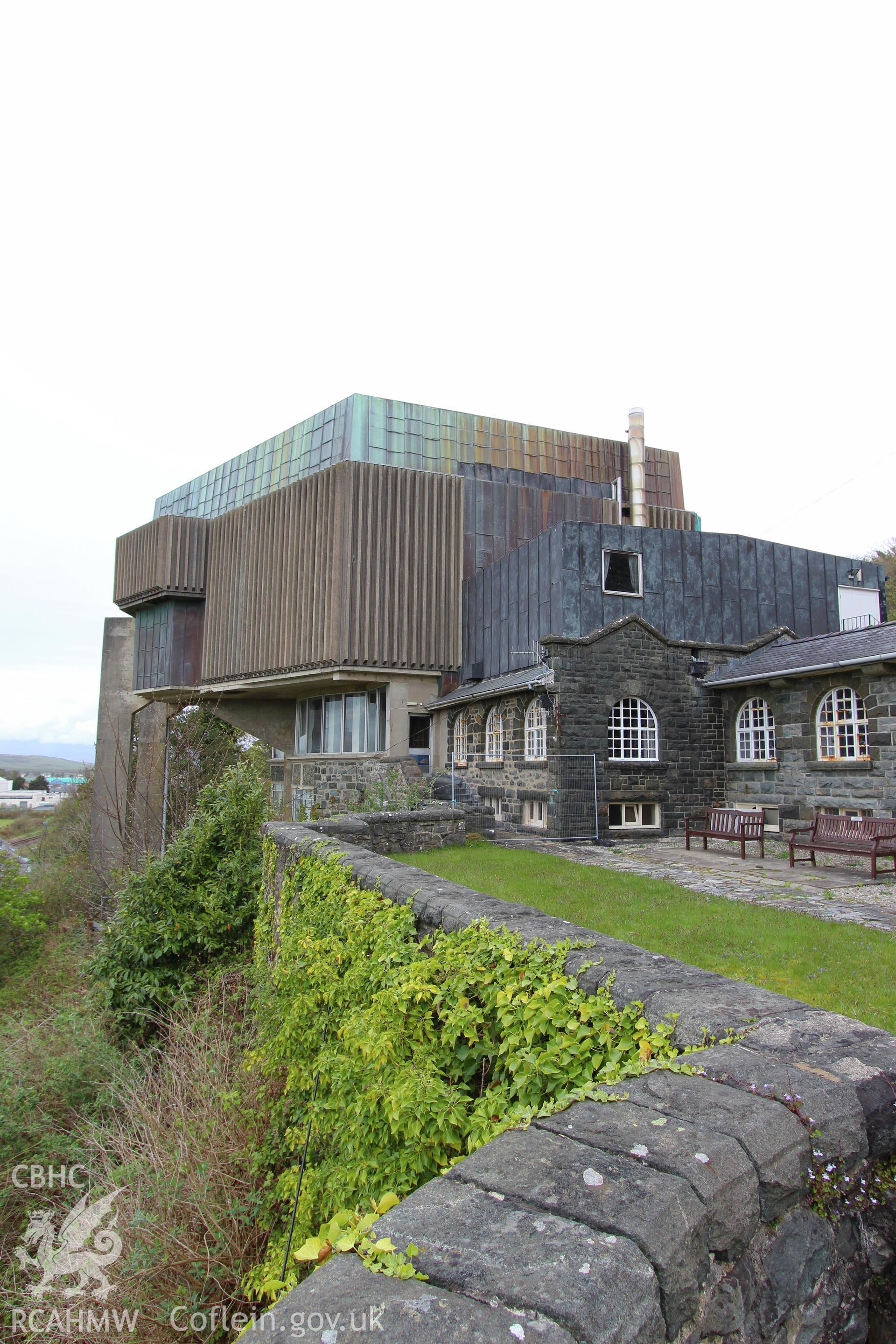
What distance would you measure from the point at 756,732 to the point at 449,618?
9739mm

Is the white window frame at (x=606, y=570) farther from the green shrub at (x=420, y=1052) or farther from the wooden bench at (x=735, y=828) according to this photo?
the green shrub at (x=420, y=1052)

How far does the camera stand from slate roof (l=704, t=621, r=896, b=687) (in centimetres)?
1288

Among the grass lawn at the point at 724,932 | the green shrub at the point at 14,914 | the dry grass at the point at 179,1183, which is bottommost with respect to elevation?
the green shrub at the point at 14,914

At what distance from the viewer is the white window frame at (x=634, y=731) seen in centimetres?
1683

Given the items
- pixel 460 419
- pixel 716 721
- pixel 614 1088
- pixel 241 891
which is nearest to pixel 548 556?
pixel 716 721

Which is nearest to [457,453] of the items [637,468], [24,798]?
[637,468]

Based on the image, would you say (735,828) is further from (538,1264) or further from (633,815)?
(538,1264)

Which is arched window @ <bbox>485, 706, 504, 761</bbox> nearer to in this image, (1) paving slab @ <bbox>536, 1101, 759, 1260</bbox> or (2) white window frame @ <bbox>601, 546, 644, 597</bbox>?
(2) white window frame @ <bbox>601, 546, 644, 597</bbox>

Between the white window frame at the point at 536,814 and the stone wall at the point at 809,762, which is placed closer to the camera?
the stone wall at the point at 809,762

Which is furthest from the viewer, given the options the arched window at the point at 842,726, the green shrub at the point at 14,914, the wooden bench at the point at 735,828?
the green shrub at the point at 14,914

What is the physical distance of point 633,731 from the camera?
17.0 metres

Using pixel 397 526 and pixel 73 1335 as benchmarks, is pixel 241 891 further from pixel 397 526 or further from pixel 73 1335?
pixel 397 526

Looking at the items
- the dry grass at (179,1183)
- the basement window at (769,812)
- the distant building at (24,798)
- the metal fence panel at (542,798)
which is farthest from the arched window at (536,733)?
the distant building at (24,798)

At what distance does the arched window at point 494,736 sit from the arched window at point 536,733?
127cm
